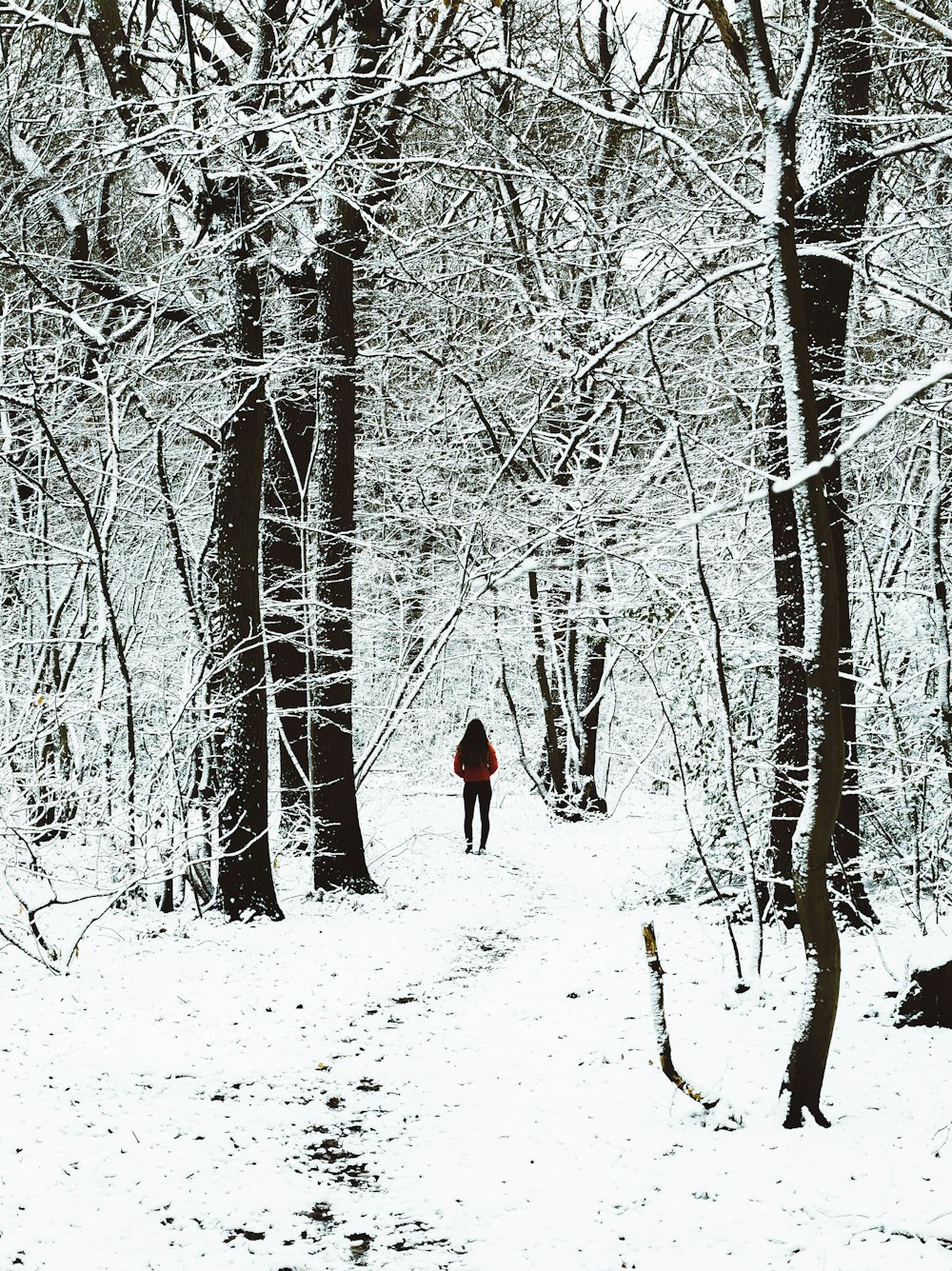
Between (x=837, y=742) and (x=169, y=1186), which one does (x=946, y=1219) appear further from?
(x=169, y=1186)

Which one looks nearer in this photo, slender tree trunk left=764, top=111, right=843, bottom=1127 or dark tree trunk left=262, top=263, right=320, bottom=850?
slender tree trunk left=764, top=111, right=843, bottom=1127

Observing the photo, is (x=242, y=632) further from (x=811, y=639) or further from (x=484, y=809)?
(x=811, y=639)

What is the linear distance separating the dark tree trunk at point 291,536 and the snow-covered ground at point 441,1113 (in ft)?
10.8

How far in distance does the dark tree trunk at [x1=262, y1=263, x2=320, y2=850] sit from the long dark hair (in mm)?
1974

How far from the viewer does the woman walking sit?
12.8m

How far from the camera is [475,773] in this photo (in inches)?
504

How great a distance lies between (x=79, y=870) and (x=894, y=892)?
680 centimetres

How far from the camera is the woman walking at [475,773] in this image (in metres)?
12.8

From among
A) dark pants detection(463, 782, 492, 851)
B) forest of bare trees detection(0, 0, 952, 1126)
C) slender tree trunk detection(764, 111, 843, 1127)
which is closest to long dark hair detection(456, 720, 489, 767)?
dark pants detection(463, 782, 492, 851)

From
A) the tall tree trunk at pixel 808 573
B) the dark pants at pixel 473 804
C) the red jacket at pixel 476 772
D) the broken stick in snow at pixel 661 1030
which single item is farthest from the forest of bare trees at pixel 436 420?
the dark pants at pixel 473 804

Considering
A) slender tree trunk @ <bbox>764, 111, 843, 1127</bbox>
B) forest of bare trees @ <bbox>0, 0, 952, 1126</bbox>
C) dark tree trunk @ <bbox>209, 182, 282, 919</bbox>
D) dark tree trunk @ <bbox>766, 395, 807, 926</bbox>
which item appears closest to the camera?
slender tree trunk @ <bbox>764, 111, 843, 1127</bbox>

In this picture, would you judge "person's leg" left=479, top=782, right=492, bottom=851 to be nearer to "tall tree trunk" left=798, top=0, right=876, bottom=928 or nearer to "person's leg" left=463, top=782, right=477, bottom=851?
"person's leg" left=463, top=782, right=477, bottom=851

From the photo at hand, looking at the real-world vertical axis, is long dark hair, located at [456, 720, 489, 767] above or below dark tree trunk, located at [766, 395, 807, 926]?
below

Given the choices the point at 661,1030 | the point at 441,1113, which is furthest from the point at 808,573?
the point at 441,1113
